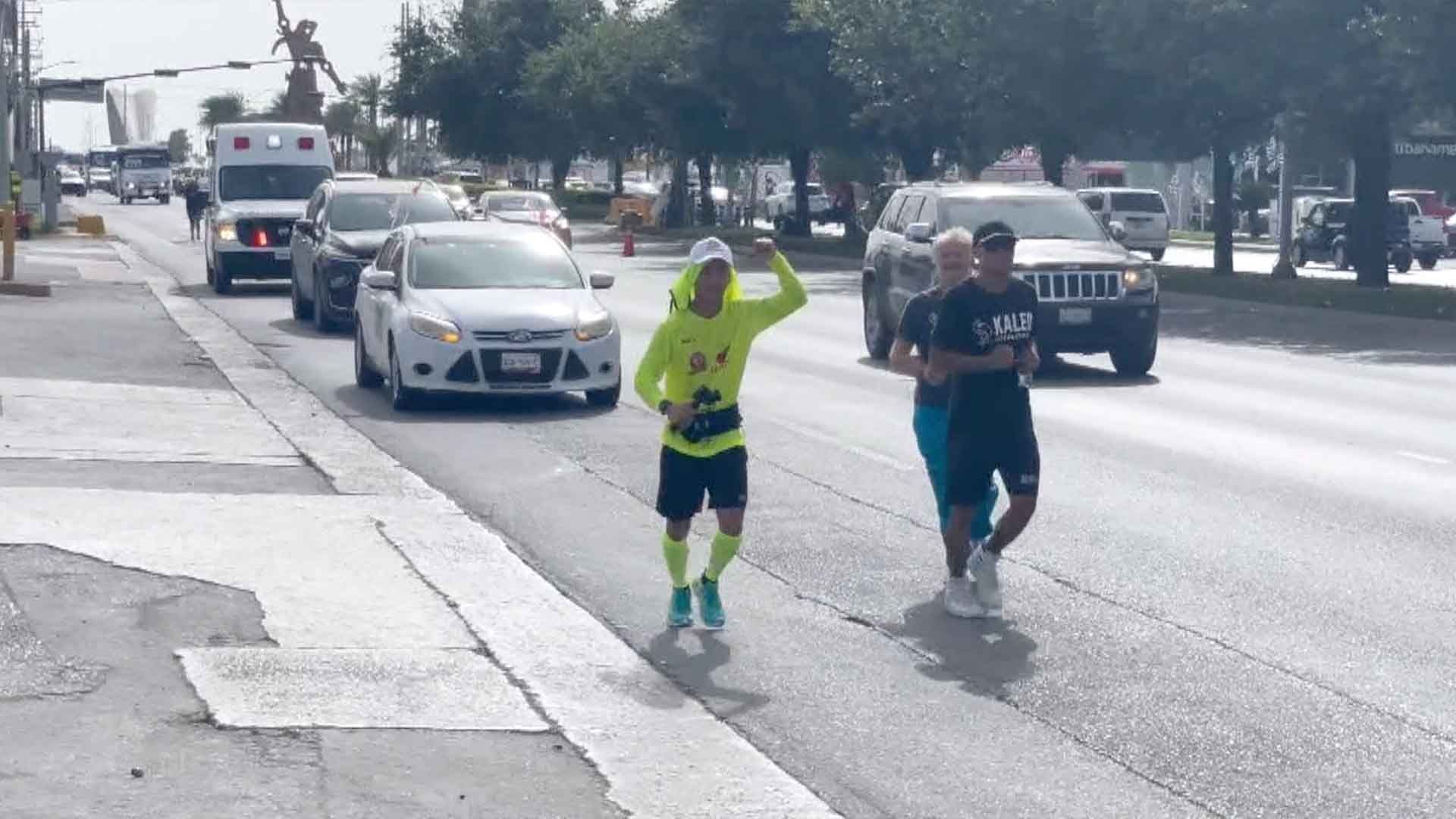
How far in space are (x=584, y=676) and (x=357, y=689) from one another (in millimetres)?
869

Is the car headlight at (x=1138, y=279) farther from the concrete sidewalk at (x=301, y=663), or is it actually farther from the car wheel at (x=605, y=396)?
the concrete sidewalk at (x=301, y=663)

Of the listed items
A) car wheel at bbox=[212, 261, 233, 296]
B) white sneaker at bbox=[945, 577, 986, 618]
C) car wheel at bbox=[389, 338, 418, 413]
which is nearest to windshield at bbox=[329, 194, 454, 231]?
car wheel at bbox=[212, 261, 233, 296]

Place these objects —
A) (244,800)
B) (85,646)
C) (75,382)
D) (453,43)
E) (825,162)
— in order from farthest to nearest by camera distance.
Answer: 1. (453,43)
2. (825,162)
3. (75,382)
4. (85,646)
5. (244,800)

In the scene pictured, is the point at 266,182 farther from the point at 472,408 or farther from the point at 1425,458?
the point at 1425,458

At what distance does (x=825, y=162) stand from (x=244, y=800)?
71.6 m

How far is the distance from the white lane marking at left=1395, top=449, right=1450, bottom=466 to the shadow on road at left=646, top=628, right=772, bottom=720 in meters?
7.48

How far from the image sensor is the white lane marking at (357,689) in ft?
26.5

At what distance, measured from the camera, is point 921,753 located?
787 centimetres

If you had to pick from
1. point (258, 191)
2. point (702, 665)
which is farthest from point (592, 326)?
point (258, 191)

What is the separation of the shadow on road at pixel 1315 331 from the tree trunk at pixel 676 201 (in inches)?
1808

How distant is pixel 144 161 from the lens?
11544cm

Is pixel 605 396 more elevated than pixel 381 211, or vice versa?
pixel 381 211

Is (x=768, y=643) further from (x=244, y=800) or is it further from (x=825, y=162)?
(x=825, y=162)

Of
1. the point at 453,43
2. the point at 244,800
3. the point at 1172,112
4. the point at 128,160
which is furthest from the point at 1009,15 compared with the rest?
the point at 128,160
